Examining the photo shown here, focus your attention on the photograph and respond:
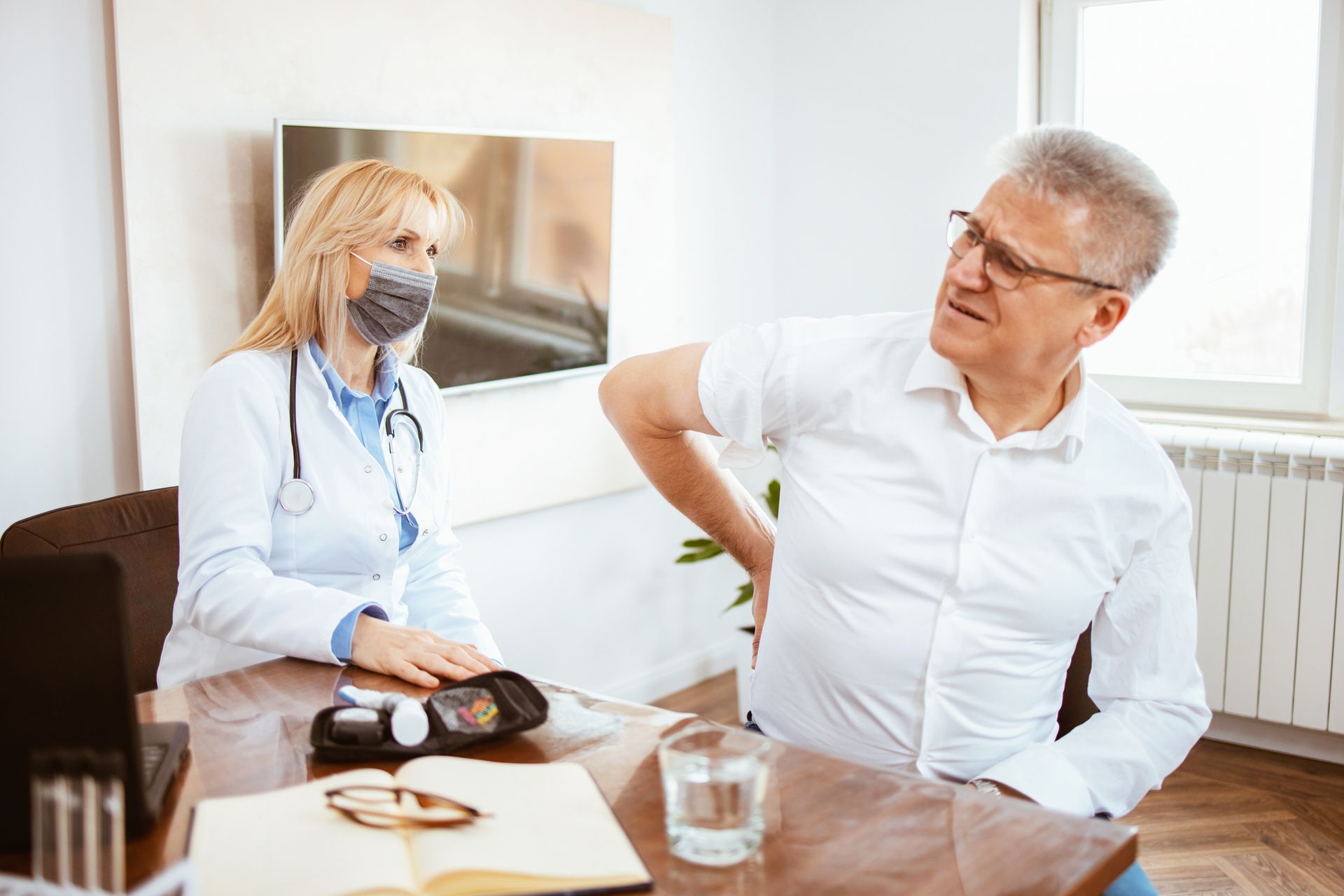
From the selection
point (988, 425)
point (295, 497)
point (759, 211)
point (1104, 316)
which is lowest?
point (295, 497)

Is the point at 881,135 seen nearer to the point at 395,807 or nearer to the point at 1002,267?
the point at 1002,267

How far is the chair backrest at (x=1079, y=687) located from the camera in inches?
61.1

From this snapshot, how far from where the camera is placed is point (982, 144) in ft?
11.6

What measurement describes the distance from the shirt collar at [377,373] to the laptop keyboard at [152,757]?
0.80 m

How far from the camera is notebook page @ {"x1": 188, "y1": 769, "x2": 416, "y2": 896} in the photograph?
0.83m

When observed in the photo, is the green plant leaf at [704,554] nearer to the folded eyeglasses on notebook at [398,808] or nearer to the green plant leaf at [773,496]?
the green plant leaf at [773,496]

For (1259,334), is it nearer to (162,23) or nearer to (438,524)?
(438,524)

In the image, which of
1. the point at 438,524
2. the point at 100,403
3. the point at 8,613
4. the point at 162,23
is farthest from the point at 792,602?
the point at 162,23

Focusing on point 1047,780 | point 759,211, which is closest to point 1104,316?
point 1047,780

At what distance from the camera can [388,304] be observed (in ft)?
6.22

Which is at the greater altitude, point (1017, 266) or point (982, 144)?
point (982, 144)

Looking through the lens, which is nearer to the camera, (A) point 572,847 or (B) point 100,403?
(A) point 572,847

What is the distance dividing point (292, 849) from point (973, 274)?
999 mm

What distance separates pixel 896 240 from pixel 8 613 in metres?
3.24
